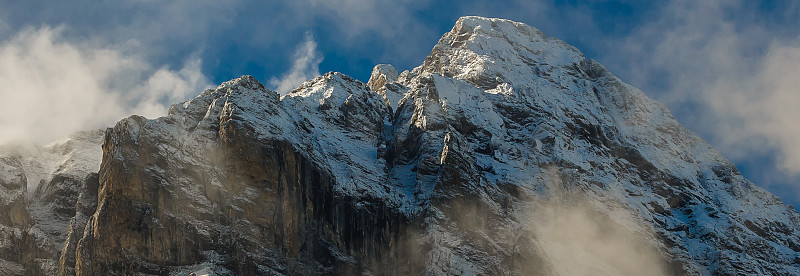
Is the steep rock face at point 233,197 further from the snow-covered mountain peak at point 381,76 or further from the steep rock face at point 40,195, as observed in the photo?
the snow-covered mountain peak at point 381,76

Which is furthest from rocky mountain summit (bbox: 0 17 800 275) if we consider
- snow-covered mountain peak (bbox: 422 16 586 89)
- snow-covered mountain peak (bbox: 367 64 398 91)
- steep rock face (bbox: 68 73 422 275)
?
snow-covered mountain peak (bbox: 367 64 398 91)

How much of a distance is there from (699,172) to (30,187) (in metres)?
93.0

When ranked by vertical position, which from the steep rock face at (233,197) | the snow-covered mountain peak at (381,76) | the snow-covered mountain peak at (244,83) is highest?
the snow-covered mountain peak at (381,76)

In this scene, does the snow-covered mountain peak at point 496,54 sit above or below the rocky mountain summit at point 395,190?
above

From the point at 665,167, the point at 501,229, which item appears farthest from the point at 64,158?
the point at 665,167

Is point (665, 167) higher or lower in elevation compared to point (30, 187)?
higher

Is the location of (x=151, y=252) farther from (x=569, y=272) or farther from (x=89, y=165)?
(x=569, y=272)

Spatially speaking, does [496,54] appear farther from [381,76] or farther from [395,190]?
[395,190]

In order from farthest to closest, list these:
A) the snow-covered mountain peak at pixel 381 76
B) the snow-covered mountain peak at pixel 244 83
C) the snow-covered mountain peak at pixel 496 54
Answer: the snow-covered mountain peak at pixel 381 76, the snow-covered mountain peak at pixel 496 54, the snow-covered mountain peak at pixel 244 83

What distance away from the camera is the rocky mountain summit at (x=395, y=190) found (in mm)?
110312

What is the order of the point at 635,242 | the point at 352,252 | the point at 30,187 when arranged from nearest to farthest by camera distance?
the point at 352,252 → the point at 30,187 → the point at 635,242

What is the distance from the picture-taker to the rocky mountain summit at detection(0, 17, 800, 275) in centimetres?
11031

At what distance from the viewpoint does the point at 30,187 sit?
12644 centimetres

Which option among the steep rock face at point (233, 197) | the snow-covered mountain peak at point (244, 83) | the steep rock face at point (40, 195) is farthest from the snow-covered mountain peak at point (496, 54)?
the steep rock face at point (40, 195)
